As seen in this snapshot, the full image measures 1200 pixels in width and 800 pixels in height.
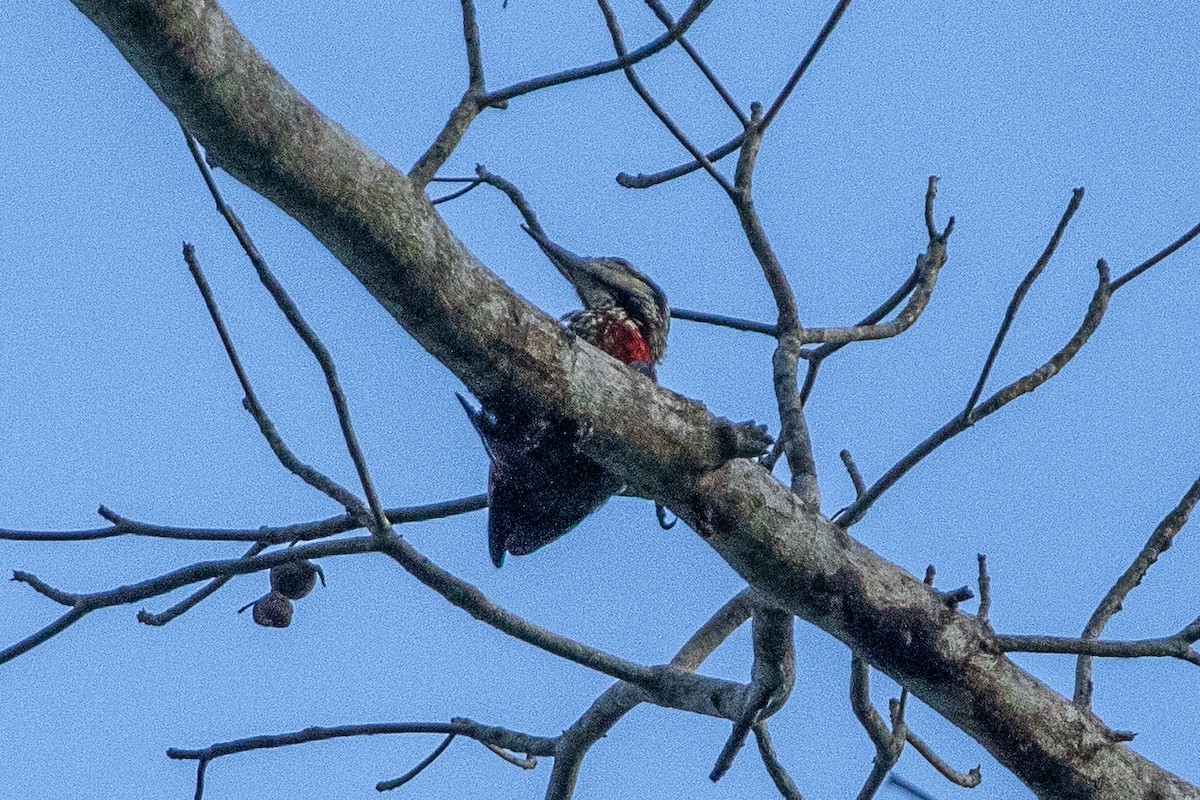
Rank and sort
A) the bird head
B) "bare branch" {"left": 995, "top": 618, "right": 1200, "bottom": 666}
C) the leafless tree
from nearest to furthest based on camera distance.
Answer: the leafless tree
"bare branch" {"left": 995, "top": 618, "right": 1200, "bottom": 666}
the bird head

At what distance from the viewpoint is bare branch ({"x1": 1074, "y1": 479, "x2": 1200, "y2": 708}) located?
358 centimetres

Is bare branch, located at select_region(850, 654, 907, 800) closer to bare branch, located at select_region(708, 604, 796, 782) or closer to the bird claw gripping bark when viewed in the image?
bare branch, located at select_region(708, 604, 796, 782)

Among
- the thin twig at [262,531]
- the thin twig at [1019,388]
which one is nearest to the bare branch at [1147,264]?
the thin twig at [1019,388]

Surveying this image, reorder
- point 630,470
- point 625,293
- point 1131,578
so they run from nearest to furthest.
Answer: point 630,470 < point 1131,578 < point 625,293

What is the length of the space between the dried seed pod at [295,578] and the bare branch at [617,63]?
1472 mm

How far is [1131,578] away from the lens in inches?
146

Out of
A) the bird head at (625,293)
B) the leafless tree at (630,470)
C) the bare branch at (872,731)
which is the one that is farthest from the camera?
the bird head at (625,293)

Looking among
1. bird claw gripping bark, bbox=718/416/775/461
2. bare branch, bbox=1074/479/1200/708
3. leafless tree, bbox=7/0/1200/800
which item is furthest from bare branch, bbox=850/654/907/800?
bird claw gripping bark, bbox=718/416/775/461

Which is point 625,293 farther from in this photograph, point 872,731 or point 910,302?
point 872,731

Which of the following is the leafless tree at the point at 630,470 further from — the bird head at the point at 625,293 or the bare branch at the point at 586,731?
the bird head at the point at 625,293

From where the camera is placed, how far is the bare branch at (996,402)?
342 cm

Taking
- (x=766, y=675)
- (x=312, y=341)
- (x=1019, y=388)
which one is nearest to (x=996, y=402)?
(x=1019, y=388)

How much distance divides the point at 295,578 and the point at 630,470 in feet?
3.87

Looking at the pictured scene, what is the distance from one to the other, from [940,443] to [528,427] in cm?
104
